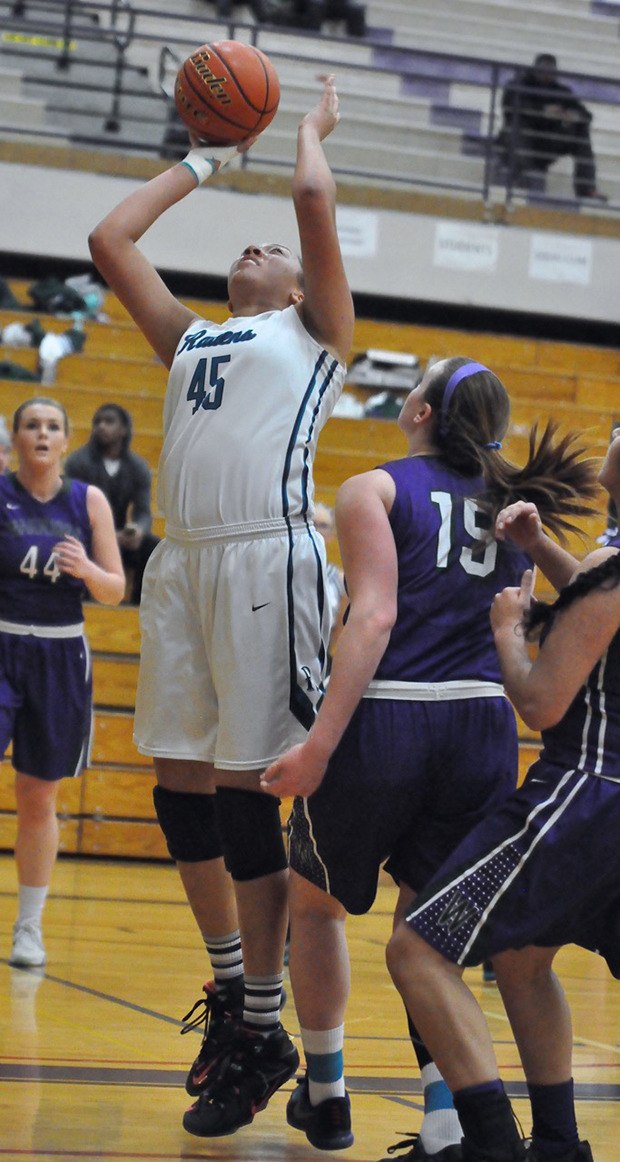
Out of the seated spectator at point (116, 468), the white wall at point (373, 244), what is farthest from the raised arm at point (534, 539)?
the white wall at point (373, 244)

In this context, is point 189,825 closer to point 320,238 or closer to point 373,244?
point 320,238

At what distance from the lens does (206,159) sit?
11.2 ft

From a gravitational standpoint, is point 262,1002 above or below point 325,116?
below

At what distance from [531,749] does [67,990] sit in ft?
11.7

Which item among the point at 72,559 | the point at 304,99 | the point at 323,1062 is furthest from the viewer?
the point at 304,99

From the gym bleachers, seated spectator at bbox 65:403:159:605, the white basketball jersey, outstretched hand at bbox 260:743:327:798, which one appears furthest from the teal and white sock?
seated spectator at bbox 65:403:159:605

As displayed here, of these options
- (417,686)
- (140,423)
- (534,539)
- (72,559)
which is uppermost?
(534,539)

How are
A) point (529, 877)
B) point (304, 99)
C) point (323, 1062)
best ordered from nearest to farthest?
point (529, 877) < point (323, 1062) < point (304, 99)

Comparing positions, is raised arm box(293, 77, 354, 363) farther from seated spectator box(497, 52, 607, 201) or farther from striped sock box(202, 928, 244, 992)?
seated spectator box(497, 52, 607, 201)

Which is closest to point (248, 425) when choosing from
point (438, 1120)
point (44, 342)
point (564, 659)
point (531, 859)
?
point (564, 659)

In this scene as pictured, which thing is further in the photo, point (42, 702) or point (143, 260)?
point (42, 702)

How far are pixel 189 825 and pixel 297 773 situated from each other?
0.68 m

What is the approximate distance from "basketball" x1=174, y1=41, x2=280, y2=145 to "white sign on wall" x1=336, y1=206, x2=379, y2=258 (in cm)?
787

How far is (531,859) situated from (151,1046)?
1.66m
